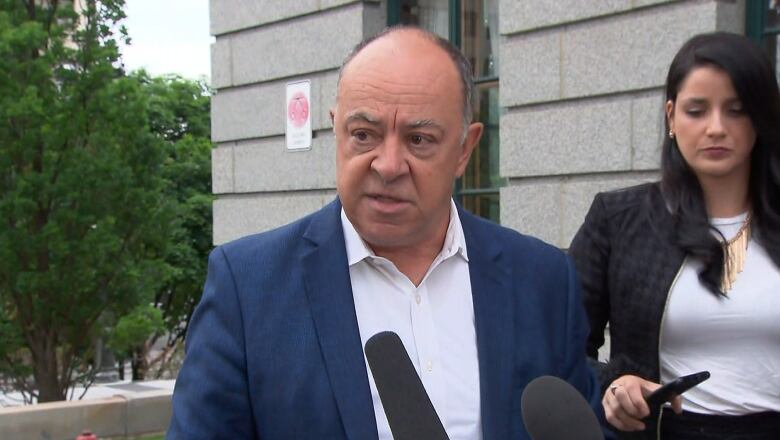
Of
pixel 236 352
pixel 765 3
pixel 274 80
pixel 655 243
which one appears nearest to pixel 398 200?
pixel 236 352

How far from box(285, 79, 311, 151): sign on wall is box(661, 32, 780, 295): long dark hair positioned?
22.0 ft

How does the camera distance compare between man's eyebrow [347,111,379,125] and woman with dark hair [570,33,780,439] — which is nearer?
man's eyebrow [347,111,379,125]

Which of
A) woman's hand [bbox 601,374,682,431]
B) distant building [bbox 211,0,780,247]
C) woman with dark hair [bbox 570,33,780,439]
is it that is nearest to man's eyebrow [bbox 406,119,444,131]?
woman's hand [bbox 601,374,682,431]

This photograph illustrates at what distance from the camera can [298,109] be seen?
9688 mm

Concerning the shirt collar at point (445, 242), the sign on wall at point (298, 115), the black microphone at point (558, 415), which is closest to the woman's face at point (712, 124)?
the shirt collar at point (445, 242)

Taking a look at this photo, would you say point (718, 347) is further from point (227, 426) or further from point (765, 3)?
point (765, 3)

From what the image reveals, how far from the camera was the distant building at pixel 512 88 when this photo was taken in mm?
6891

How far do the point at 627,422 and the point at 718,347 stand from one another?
361mm

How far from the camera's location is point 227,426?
6.26ft

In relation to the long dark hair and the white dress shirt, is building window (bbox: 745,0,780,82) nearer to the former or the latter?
the long dark hair

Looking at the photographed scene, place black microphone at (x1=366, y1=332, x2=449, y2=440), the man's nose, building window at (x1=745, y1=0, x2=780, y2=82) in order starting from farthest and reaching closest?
building window at (x1=745, y1=0, x2=780, y2=82) < the man's nose < black microphone at (x1=366, y1=332, x2=449, y2=440)

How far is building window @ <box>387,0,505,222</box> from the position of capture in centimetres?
855

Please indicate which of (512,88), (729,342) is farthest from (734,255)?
(512,88)

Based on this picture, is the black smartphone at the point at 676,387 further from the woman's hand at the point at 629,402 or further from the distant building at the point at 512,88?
the distant building at the point at 512,88
